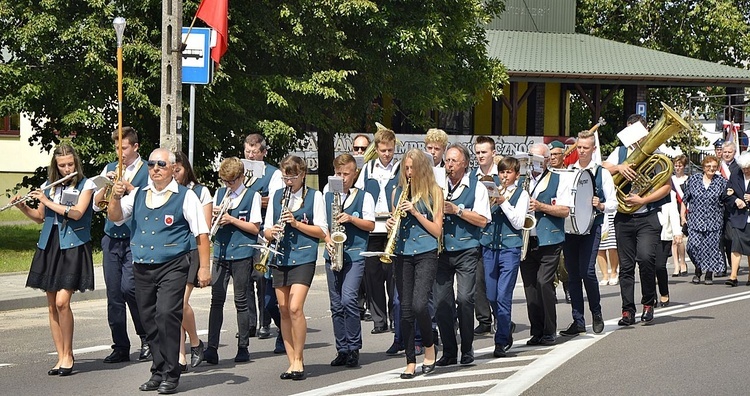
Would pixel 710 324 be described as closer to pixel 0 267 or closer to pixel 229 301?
pixel 229 301

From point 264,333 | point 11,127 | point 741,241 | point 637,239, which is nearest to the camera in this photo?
point 264,333

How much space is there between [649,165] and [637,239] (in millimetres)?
766

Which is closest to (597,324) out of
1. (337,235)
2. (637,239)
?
(637,239)

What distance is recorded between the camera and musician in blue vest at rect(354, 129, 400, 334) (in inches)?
426

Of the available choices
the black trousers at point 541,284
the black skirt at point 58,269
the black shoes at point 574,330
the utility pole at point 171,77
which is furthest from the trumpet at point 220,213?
the utility pole at point 171,77

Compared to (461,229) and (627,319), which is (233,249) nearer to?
(461,229)

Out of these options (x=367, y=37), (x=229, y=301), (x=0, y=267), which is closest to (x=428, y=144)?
(x=229, y=301)

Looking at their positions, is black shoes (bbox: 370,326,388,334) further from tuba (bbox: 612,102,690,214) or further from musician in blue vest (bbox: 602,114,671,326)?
tuba (bbox: 612,102,690,214)

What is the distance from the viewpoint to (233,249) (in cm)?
1069

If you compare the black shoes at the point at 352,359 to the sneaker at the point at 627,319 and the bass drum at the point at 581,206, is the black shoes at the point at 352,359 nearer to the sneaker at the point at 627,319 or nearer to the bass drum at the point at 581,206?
the bass drum at the point at 581,206

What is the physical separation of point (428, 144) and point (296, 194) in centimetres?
196

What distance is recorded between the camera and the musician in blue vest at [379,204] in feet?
35.5

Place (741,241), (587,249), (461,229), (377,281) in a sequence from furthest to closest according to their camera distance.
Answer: (741,241)
(587,249)
(377,281)
(461,229)

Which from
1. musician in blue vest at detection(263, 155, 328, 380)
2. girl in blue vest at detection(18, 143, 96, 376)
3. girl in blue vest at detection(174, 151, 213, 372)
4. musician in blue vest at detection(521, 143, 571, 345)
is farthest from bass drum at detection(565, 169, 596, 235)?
girl in blue vest at detection(18, 143, 96, 376)
